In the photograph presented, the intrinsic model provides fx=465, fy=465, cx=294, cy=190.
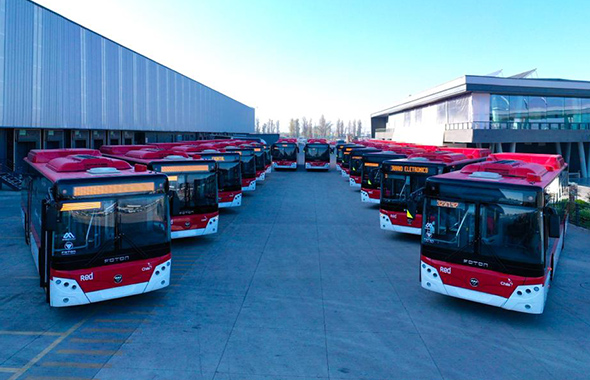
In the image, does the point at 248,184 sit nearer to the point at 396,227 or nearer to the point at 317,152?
the point at 396,227

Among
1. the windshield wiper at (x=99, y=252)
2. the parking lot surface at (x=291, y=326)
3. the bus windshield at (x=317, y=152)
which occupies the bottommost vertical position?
the parking lot surface at (x=291, y=326)

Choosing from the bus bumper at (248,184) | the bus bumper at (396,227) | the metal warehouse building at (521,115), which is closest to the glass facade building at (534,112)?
the metal warehouse building at (521,115)

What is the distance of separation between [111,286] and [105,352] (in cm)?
147

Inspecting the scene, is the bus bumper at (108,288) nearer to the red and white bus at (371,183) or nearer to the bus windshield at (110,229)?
the bus windshield at (110,229)

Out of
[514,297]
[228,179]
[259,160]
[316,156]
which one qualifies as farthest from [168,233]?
[316,156]

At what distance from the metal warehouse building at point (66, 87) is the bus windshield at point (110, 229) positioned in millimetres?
19126

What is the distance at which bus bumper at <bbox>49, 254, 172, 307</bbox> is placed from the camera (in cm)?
805

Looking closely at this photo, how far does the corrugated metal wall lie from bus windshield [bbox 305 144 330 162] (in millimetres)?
15317

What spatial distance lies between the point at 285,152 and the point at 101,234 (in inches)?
1462

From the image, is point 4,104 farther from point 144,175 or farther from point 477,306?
point 477,306

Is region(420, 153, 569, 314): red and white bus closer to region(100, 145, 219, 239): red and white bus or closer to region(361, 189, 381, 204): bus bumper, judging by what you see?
region(100, 145, 219, 239): red and white bus

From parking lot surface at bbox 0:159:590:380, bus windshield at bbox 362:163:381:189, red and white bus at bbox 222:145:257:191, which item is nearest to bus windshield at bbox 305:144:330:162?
red and white bus at bbox 222:145:257:191

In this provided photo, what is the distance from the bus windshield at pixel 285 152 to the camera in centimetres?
4519

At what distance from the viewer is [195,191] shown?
14.3 meters
